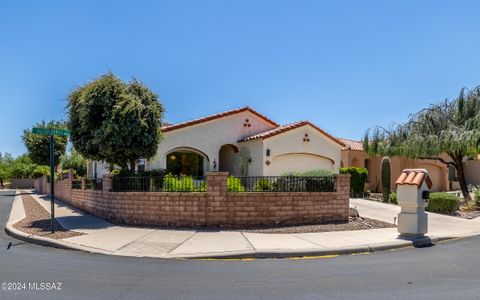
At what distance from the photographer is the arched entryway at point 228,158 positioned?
23109 mm

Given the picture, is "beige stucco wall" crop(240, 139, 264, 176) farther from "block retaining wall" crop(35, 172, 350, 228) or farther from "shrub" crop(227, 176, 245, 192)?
"block retaining wall" crop(35, 172, 350, 228)

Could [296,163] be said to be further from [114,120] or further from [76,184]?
[76,184]

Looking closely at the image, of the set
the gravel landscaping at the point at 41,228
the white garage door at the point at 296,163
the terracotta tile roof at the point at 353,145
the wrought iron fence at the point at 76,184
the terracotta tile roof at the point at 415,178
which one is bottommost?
the gravel landscaping at the point at 41,228

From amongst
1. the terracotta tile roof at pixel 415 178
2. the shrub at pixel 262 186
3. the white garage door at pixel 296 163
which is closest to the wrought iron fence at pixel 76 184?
the white garage door at pixel 296 163

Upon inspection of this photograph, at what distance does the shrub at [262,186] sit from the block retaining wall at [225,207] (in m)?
0.50

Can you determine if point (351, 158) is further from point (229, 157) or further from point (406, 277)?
point (406, 277)

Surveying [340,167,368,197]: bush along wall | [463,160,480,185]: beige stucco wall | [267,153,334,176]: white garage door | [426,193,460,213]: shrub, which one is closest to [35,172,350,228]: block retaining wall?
[426,193,460,213]: shrub

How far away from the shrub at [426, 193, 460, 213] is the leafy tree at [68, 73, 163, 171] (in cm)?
1104

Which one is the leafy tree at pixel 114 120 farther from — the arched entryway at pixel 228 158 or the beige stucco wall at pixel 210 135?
the arched entryway at pixel 228 158

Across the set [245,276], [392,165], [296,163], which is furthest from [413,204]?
[392,165]

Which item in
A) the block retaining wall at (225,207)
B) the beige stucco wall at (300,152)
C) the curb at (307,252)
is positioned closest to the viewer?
the curb at (307,252)

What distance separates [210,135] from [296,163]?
15.4ft

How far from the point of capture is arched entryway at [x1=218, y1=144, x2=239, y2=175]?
2311 centimetres

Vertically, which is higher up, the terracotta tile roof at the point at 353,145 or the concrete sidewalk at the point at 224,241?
the terracotta tile roof at the point at 353,145
